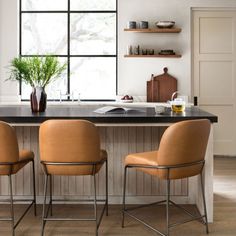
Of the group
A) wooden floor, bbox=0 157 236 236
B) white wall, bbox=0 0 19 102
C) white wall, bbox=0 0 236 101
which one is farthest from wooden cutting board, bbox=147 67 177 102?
wooden floor, bbox=0 157 236 236

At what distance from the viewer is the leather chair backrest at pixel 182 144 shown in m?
2.88

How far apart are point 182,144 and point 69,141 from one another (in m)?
0.75

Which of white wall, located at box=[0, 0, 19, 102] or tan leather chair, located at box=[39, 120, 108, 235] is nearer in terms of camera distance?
tan leather chair, located at box=[39, 120, 108, 235]

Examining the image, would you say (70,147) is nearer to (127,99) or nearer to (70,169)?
(70,169)

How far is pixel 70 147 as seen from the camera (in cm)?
295

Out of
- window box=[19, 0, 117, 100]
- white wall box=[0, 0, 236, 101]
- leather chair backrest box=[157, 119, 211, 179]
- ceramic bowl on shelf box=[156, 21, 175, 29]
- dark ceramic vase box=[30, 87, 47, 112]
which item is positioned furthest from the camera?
Result: window box=[19, 0, 117, 100]

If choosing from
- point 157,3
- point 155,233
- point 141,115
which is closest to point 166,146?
point 141,115

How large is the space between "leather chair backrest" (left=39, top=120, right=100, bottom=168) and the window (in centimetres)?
362

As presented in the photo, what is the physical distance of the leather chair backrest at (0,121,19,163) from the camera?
115 inches

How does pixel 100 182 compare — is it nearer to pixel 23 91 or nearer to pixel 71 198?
pixel 71 198

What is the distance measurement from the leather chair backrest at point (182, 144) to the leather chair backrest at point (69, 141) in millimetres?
464

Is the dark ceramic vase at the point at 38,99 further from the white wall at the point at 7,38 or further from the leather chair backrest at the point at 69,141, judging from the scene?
the white wall at the point at 7,38

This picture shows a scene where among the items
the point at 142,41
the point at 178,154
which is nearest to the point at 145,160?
the point at 178,154

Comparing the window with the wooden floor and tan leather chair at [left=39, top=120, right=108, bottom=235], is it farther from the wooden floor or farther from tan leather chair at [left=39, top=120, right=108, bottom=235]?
tan leather chair at [left=39, top=120, right=108, bottom=235]
